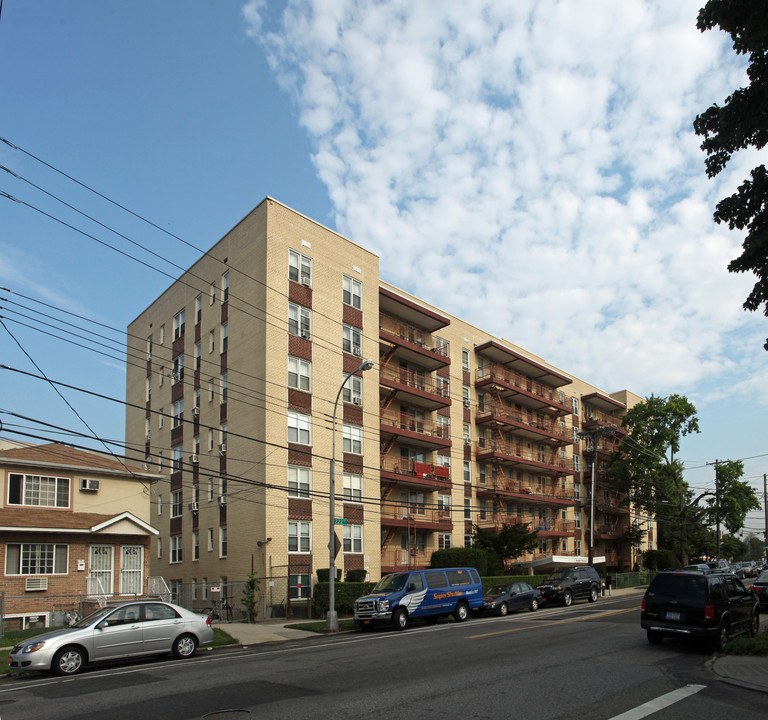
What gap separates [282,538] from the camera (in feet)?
107

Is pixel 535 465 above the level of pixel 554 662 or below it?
above

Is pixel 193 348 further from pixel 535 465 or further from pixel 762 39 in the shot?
pixel 762 39

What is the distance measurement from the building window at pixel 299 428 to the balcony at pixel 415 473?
18.0ft

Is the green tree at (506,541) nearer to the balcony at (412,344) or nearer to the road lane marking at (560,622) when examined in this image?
the balcony at (412,344)

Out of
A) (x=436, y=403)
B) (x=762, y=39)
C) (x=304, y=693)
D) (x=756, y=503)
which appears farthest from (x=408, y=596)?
(x=756, y=503)

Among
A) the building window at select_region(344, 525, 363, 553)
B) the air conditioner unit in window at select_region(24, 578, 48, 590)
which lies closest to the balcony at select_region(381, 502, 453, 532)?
the building window at select_region(344, 525, 363, 553)

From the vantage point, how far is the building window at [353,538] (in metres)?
36.0

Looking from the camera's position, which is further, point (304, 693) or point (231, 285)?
point (231, 285)

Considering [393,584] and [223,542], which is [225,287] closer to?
[223,542]

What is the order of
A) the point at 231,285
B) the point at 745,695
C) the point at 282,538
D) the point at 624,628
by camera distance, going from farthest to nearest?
the point at 231,285 → the point at 282,538 → the point at 624,628 → the point at 745,695

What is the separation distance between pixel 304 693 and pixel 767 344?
10.2 meters

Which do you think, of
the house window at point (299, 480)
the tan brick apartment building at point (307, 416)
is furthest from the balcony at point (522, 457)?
the house window at point (299, 480)

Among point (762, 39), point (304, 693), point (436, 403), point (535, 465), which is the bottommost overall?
point (304, 693)

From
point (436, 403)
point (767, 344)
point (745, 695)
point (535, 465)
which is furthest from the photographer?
point (535, 465)
